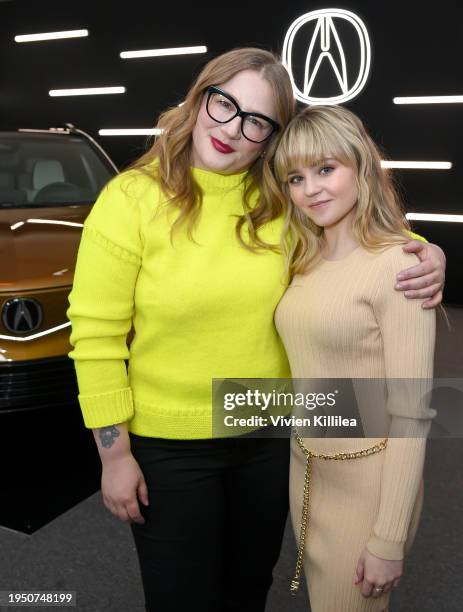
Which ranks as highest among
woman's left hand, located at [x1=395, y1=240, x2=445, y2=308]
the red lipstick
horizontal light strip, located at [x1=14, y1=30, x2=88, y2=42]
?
horizontal light strip, located at [x1=14, y1=30, x2=88, y2=42]

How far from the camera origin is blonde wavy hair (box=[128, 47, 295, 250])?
1301 mm

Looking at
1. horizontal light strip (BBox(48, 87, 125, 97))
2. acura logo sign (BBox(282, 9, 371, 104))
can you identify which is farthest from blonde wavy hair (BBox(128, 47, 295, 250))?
horizontal light strip (BBox(48, 87, 125, 97))

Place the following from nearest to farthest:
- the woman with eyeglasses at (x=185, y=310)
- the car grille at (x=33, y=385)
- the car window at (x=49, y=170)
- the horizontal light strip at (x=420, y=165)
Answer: the woman with eyeglasses at (x=185, y=310)
the car grille at (x=33, y=385)
the car window at (x=49, y=170)
the horizontal light strip at (x=420, y=165)

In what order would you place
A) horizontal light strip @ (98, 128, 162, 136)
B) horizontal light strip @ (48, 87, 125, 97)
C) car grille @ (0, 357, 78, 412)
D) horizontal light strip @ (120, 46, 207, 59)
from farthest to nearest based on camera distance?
horizontal light strip @ (48, 87, 125, 97) < horizontal light strip @ (98, 128, 162, 136) < horizontal light strip @ (120, 46, 207, 59) < car grille @ (0, 357, 78, 412)

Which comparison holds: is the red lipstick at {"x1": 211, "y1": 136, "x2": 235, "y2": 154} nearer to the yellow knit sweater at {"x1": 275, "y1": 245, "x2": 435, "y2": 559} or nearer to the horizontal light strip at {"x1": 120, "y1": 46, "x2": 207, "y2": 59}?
the yellow knit sweater at {"x1": 275, "y1": 245, "x2": 435, "y2": 559}

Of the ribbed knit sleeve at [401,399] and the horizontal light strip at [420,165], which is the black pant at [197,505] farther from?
the horizontal light strip at [420,165]

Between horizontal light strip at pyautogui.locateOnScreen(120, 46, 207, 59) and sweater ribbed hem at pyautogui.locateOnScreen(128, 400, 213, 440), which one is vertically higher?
horizontal light strip at pyautogui.locateOnScreen(120, 46, 207, 59)

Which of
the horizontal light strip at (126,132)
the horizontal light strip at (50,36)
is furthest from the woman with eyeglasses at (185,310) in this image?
the horizontal light strip at (50,36)

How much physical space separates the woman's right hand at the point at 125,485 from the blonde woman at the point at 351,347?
35 centimetres

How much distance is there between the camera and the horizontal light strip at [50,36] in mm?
7438

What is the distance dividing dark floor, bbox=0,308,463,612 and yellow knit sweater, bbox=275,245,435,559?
1044 mm

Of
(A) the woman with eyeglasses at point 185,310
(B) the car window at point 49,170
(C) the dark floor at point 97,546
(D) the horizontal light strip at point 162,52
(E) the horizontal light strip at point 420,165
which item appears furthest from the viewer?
(D) the horizontal light strip at point 162,52

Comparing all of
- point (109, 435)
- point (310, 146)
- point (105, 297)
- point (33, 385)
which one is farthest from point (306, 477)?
point (33, 385)

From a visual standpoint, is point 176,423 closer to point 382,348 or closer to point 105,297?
point 105,297
